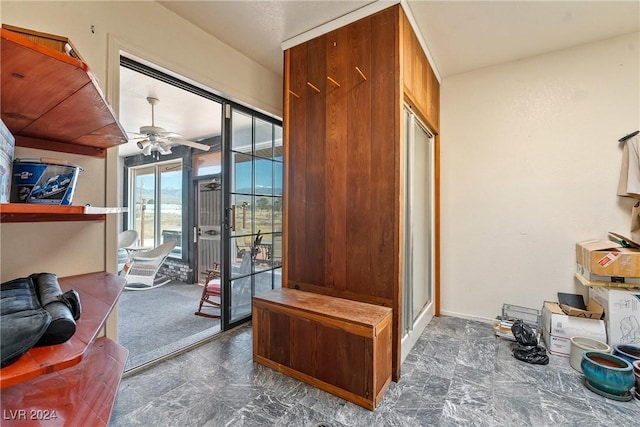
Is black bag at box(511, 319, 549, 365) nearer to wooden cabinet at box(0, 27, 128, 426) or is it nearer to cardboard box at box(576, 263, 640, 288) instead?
cardboard box at box(576, 263, 640, 288)

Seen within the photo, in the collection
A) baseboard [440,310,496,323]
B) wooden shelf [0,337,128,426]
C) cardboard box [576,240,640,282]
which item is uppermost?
cardboard box [576,240,640,282]

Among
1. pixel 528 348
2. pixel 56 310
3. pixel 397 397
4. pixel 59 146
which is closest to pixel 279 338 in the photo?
pixel 397 397

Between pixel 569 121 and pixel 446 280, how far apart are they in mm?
1964

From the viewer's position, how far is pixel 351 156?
2199mm

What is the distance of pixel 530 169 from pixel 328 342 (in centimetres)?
262

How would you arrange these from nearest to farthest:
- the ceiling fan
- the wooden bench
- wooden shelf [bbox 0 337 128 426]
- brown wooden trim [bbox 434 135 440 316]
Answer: wooden shelf [bbox 0 337 128 426] → the wooden bench → brown wooden trim [bbox 434 135 440 316] → the ceiling fan

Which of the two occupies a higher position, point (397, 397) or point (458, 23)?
point (458, 23)

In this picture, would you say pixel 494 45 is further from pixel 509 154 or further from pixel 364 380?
pixel 364 380

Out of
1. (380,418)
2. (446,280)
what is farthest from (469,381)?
(446,280)

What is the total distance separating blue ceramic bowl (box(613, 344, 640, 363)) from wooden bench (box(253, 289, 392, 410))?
1738 millimetres

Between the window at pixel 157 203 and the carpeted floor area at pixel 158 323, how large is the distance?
5.15ft

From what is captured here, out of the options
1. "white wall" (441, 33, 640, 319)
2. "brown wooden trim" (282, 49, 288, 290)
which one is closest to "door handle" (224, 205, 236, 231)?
"brown wooden trim" (282, 49, 288, 290)

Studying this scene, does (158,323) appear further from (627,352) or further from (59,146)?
(627,352)

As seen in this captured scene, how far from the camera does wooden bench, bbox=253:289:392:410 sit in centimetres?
175
